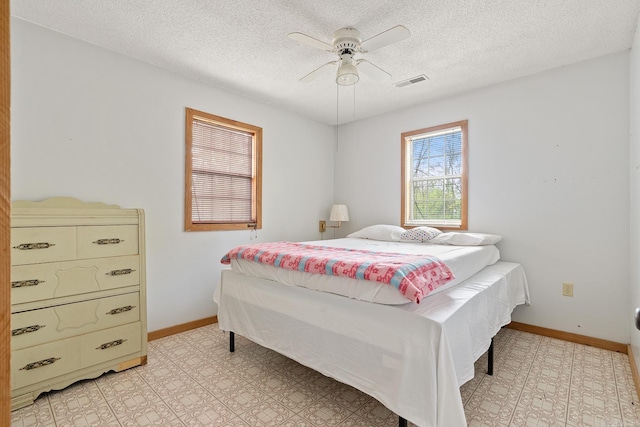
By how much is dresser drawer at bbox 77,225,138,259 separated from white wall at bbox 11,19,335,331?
1.51ft

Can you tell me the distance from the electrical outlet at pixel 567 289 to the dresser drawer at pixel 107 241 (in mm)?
3661

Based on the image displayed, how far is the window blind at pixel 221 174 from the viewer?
10.8 feet

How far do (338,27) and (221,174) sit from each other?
193cm

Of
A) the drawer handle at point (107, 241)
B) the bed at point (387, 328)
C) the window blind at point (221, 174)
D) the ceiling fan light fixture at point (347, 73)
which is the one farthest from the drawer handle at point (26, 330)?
the ceiling fan light fixture at point (347, 73)

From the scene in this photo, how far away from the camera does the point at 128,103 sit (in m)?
2.76

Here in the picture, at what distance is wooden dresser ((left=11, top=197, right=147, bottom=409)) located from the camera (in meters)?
1.93

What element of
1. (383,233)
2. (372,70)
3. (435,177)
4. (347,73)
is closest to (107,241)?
(347,73)

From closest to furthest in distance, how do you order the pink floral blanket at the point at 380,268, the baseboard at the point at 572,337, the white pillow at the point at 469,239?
the pink floral blanket at the point at 380,268 → the baseboard at the point at 572,337 → the white pillow at the point at 469,239

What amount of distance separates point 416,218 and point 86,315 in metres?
3.39

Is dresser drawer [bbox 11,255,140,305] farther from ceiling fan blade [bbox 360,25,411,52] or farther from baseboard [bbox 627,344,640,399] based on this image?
baseboard [bbox 627,344,640,399]

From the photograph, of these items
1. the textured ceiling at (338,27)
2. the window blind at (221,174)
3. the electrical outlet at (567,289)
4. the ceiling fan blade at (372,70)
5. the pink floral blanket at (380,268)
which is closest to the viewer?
the pink floral blanket at (380,268)

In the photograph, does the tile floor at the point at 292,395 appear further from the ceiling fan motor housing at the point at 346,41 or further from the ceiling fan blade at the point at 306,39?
the ceiling fan motor housing at the point at 346,41

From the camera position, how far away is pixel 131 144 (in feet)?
9.11

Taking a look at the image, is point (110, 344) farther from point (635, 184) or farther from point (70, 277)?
point (635, 184)
